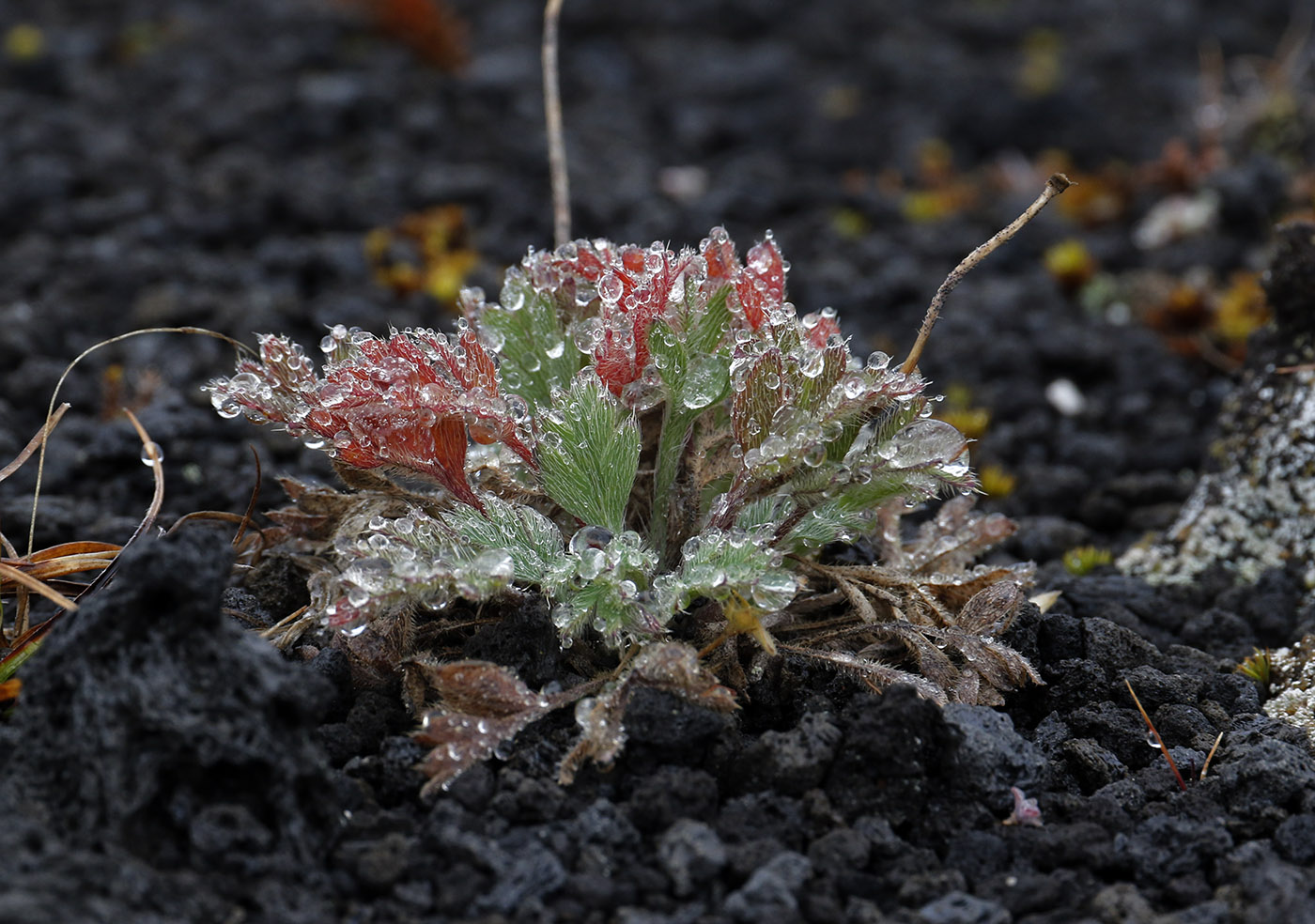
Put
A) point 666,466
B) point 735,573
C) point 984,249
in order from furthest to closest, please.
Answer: point 666,466
point 984,249
point 735,573

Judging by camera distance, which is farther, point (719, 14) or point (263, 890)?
point (719, 14)

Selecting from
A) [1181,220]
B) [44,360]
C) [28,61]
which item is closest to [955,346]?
[1181,220]

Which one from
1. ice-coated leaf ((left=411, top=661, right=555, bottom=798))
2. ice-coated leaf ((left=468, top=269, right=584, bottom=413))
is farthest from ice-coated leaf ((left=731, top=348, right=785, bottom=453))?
ice-coated leaf ((left=411, top=661, right=555, bottom=798))

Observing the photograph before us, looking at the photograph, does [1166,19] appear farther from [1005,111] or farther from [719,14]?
[719,14]

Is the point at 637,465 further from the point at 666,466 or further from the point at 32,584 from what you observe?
the point at 32,584

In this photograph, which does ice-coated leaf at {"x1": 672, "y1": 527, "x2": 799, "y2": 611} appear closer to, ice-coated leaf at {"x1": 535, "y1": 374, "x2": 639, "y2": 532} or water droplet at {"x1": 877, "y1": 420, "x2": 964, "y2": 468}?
ice-coated leaf at {"x1": 535, "y1": 374, "x2": 639, "y2": 532}

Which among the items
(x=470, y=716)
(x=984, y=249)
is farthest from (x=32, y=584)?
(x=984, y=249)
